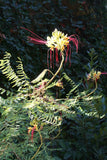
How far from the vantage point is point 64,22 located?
2.14 metres

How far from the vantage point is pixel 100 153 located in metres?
1.72

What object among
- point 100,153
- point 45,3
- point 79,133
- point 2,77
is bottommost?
point 100,153

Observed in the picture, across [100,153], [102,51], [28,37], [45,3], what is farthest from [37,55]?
[100,153]

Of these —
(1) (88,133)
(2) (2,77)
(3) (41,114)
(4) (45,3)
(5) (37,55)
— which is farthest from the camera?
(4) (45,3)

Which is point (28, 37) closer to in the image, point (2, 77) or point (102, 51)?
point (2, 77)

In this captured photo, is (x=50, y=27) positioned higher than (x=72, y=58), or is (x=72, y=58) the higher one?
(x=50, y=27)

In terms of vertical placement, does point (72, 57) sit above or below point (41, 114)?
above

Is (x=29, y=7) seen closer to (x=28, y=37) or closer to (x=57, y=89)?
(x=28, y=37)

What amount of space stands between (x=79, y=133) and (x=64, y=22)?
121cm

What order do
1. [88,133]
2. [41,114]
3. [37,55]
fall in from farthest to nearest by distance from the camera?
[37,55] < [88,133] < [41,114]

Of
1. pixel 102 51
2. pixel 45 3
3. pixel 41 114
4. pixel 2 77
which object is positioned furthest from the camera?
pixel 102 51

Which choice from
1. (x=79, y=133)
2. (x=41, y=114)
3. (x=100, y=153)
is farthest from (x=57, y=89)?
(x=41, y=114)

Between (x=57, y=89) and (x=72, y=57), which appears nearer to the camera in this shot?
(x=57, y=89)

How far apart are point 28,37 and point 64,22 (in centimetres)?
52
